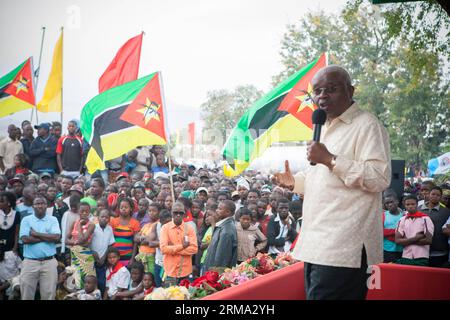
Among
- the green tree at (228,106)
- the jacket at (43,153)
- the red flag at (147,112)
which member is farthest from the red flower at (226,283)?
the green tree at (228,106)

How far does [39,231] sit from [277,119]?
12.2ft

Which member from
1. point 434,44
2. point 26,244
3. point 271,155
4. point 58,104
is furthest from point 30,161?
point 271,155

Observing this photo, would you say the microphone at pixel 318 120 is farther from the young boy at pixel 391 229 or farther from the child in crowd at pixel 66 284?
the child in crowd at pixel 66 284

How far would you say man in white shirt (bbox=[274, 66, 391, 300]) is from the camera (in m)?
2.21

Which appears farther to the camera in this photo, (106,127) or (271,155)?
(271,155)

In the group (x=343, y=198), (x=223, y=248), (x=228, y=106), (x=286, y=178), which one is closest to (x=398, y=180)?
(x=223, y=248)

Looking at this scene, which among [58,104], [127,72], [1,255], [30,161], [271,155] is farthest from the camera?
[271,155]

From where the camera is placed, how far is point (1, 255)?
6992 millimetres

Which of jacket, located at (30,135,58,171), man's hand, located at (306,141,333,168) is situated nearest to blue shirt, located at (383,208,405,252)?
man's hand, located at (306,141,333,168)

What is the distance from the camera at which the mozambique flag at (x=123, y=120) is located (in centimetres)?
796

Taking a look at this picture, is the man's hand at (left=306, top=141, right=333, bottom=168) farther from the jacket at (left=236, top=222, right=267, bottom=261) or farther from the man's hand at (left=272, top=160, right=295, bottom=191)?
the jacket at (left=236, top=222, right=267, bottom=261)

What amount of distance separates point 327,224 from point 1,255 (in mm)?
5834

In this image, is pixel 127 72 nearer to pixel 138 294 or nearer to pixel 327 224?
pixel 138 294

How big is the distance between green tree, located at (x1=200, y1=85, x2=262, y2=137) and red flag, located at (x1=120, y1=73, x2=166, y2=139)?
18.4 meters
